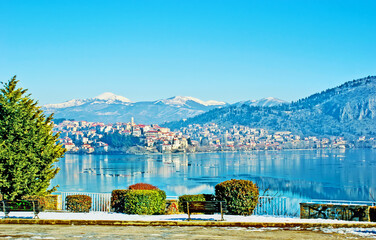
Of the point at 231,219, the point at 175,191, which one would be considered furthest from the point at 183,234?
the point at 175,191

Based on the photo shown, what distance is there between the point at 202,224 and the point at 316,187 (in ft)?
221

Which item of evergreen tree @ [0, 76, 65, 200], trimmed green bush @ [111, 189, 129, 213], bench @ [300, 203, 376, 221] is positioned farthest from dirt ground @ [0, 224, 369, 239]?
evergreen tree @ [0, 76, 65, 200]

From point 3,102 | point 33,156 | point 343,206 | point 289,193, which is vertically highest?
point 3,102

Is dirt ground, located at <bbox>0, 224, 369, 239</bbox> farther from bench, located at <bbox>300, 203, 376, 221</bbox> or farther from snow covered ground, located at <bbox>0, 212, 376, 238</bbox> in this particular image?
bench, located at <bbox>300, 203, 376, 221</bbox>

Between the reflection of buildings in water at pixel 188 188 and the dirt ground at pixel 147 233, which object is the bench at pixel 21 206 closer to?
the dirt ground at pixel 147 233

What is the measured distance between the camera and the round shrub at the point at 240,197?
813 inches

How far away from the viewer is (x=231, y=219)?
746 inches

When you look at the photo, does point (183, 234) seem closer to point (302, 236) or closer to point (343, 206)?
point (302, 236)

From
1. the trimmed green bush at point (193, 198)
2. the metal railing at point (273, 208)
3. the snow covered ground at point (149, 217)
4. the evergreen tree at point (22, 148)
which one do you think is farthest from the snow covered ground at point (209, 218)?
the evergreen tree at point (22, 148)

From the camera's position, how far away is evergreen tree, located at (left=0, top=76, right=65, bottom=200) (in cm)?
2559

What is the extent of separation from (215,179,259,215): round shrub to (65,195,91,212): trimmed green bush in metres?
6.30

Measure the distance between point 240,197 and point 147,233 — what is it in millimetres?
5865

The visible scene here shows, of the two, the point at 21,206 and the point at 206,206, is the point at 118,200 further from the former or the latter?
the point at 206,206

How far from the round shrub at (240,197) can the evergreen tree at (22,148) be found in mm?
11502
